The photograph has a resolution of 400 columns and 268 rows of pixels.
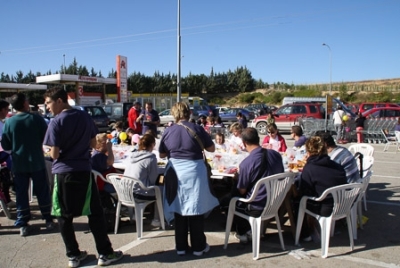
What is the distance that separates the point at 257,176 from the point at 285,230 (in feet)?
4.10

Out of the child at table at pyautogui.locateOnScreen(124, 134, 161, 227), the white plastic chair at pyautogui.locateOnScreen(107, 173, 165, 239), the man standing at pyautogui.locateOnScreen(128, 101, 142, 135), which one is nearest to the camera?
the white plastic chair at pyautogui.locateOnScreen(107, 173, 165, 239)

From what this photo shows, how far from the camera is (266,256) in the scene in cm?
413

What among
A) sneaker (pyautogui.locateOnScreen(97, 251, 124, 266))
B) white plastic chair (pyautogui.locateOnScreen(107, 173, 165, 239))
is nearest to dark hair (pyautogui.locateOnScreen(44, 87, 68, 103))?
white plastic chair (pyautogui.locateOnScreen(107, 173, 165, 239))

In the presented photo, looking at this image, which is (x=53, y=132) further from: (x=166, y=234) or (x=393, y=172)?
(x=393, y=172)

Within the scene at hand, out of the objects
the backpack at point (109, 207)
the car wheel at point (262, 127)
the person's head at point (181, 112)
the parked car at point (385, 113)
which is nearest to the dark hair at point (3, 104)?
the backpack at point (109, 207)

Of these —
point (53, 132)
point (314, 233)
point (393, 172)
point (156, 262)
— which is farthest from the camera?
point (393, 172)

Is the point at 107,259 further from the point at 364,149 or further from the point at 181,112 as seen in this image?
the point at 364,149

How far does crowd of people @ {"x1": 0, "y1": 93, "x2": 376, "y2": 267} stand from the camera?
12.2ft

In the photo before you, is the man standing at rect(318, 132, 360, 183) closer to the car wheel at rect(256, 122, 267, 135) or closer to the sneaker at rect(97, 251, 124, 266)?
the sneaker at rect(97, 251, 124, 266)

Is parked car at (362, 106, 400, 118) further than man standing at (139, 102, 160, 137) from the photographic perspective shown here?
Yes

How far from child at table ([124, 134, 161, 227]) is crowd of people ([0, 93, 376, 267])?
0.01 meters

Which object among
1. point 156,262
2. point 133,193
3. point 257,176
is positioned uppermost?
point 257,176

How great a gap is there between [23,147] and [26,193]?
0.64 m

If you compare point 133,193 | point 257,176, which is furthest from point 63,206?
point 257,176
